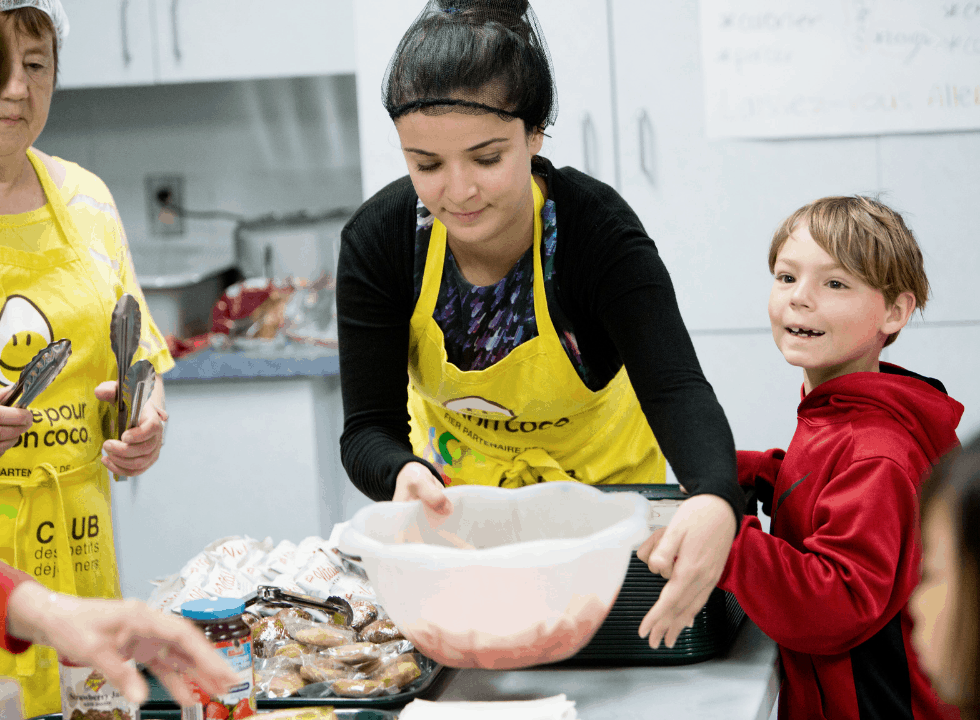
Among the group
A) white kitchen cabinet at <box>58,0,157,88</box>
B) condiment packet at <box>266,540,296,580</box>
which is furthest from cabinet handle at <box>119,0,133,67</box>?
condiment packet at <box>266,540,296,580</box>

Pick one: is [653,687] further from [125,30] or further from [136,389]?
[125,30]

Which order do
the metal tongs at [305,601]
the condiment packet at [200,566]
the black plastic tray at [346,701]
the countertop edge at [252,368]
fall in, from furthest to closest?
the countertop edge at [252,368] < the condiment packet at [200,566] < the metal tongs at [305,601] < the black plastic tray at [346,701]

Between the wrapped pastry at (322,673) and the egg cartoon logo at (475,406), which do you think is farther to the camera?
the egg cartoon logo at (475,406)

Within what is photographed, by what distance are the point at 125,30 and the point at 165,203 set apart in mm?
601

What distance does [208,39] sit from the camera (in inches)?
104

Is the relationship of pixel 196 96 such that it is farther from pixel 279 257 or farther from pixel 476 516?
pixel 476 516

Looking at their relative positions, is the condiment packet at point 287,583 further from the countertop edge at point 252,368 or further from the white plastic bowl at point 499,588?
the countertop edge at point 252,368

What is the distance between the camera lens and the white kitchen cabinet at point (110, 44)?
2.66 meters

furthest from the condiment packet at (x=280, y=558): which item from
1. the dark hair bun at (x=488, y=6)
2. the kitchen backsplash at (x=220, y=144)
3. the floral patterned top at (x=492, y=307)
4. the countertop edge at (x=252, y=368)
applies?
the kitchen backsplash at (x=220, y=144)

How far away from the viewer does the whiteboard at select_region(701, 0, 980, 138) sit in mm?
2182

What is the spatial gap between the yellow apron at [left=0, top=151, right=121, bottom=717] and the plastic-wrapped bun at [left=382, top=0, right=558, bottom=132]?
57 centimetres

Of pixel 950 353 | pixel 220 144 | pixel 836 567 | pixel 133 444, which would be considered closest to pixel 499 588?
pixel 836 567

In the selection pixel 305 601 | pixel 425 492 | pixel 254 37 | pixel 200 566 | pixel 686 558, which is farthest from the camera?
pixel 254 37

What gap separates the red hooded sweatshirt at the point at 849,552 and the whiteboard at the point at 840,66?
1.27m
